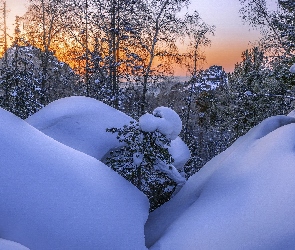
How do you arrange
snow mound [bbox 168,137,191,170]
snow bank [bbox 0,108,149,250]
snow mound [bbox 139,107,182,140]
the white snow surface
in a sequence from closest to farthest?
1. the white snow surface
2. snow bank [bbox 0,108,149,250]
3. snow mound [bbox 139,107,182,140]
4. snow mound [bbox 168,137,191,170]

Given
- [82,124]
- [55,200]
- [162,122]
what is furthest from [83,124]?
[55,200]

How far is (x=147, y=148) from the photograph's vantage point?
22.1 ft

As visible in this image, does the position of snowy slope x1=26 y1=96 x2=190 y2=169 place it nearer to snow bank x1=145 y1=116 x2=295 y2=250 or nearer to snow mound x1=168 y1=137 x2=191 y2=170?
snow mound x1=168 y1=137 x2=191 y2=170

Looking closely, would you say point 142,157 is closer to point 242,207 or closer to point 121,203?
point 121,203

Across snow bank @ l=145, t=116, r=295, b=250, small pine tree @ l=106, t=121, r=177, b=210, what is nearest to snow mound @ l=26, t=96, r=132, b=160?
small pine tree @ l=106, t=121, r=177, b=210

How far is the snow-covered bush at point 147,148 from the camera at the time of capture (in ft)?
21.9

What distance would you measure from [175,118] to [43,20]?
12.8 metres

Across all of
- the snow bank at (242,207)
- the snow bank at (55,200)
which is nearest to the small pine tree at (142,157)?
the snow bank at (242,207)

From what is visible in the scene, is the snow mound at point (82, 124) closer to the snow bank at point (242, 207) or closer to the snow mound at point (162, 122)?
the snow mound at point (162, 122)

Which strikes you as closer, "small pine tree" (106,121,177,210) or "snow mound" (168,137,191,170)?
"small pine tree" (106,121,177,210)

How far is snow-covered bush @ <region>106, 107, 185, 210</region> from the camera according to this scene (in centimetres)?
666

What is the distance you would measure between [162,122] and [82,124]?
1923 millimetres

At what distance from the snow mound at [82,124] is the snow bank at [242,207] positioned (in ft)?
6.86

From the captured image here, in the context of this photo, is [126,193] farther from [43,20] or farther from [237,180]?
[43,20]
